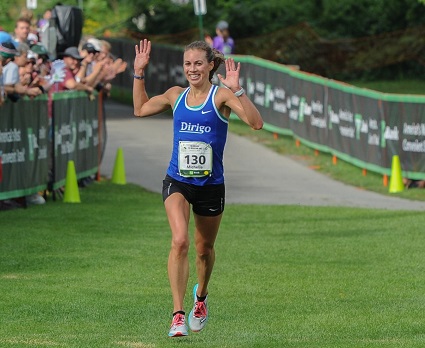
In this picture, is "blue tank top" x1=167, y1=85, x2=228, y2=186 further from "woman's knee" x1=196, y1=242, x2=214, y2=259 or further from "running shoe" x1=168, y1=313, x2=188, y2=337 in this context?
"running shoe" x1=168, y1=313, x2=188, y2=337

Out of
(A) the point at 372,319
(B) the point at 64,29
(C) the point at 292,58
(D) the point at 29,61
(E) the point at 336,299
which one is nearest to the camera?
(A) the point at 372,319

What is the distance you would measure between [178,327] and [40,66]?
11.0 m

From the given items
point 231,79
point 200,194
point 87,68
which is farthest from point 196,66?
point 87,68

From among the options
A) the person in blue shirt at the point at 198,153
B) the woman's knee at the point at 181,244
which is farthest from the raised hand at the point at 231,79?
the woman's knee at the point at 181,244

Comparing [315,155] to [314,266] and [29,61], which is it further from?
[314,266]

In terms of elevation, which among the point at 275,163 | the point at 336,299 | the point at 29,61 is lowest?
the point at 275,163

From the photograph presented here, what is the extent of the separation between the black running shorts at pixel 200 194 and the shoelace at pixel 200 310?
0.69 meters

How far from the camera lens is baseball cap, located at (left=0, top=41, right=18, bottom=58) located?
640 inches

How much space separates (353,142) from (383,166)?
176 centimetres

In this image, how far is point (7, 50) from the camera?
16281mm

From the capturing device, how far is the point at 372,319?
33.9 feet

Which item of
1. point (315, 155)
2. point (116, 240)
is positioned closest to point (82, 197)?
point (116, 240)

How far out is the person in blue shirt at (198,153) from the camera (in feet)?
30.7

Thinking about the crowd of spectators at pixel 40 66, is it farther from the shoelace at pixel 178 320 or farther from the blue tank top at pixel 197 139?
the shoelace at pixel 178 320
